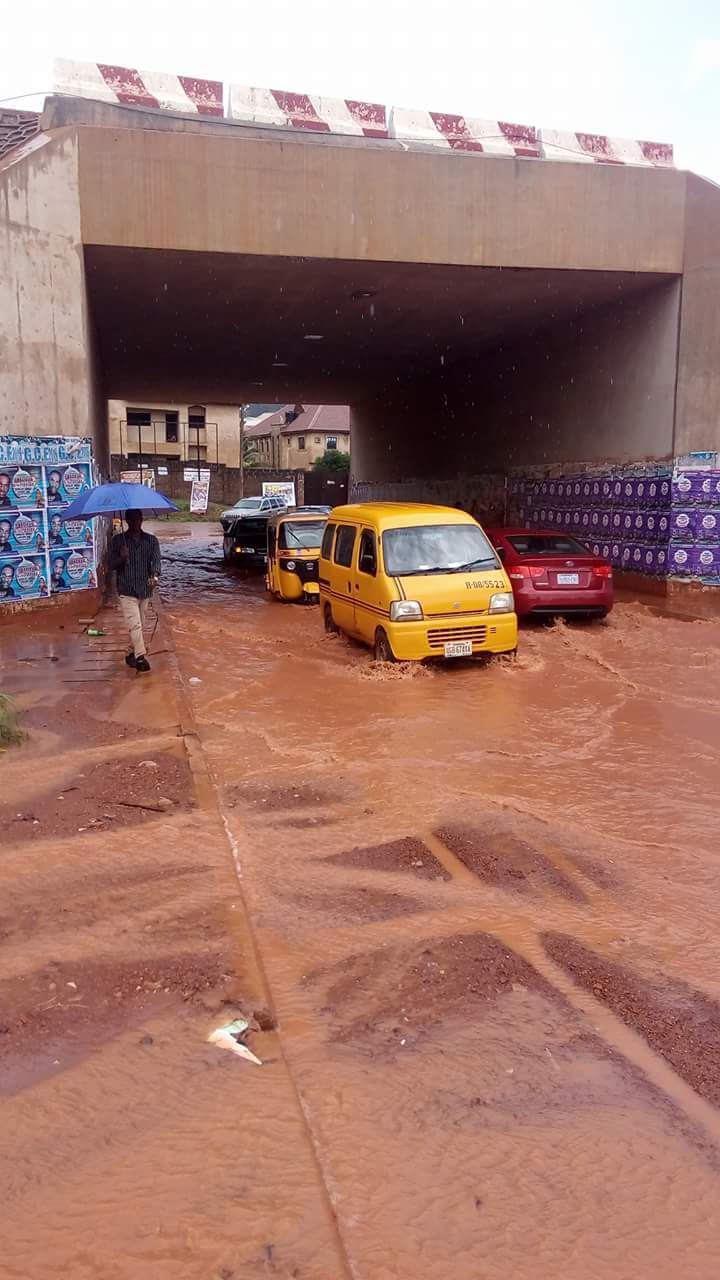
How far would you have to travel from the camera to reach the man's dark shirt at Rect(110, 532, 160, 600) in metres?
9.89

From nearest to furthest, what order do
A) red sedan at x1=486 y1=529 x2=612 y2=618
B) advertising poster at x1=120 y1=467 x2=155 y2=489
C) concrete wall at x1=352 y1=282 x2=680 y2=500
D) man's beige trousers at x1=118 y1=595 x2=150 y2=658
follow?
1. man's beige trousers at x1=118 y1=595 x2=150 y2=658
2. red sedan at x1=486 y1=529 x2=612 y2=618
3. concrete wall at x1=352 y1=282 x2=680 y2=500
4. advertising poster at x1=120 y1=467 x2=155 y2=489

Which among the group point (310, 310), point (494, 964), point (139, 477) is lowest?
point (494, 964)

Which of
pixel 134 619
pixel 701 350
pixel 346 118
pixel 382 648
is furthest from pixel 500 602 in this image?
pixel 346 118

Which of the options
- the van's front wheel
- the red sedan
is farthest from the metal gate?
the van's front wheel

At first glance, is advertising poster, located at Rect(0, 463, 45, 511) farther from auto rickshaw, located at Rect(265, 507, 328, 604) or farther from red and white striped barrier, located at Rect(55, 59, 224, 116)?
red and white striped barrier, located at Rect(55, 59, 224, 116)

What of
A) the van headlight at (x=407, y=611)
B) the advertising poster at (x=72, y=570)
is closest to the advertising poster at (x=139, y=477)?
the advertising poster at (x=72, y=570)

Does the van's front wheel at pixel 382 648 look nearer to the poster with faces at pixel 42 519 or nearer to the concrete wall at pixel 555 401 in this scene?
the poster with faces at pixel 42 519

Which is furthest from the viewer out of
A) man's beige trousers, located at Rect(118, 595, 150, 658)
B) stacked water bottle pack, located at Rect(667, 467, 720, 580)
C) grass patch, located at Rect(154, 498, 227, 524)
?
grass patch, located at Rect(154, 498, 227, 524)

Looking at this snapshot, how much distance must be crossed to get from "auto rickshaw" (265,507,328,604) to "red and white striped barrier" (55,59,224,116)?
21.5 ft

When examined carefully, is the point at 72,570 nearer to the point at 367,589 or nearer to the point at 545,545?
the point at 367,589

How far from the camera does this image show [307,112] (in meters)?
15.2

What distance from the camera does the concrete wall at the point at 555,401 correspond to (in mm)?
16438

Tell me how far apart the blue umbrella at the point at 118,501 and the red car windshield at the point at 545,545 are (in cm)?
556

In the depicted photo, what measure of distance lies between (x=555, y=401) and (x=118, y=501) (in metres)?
12.8
